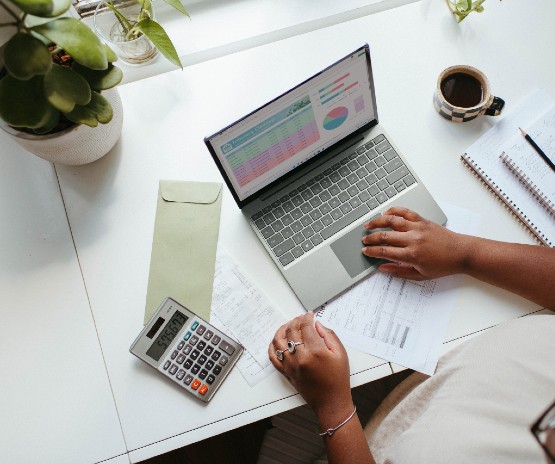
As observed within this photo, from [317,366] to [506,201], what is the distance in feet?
1.54

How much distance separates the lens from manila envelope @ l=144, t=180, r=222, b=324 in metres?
0.89

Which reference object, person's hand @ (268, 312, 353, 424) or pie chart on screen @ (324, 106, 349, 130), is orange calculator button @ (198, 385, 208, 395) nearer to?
person's hand @ (268, 312, 353, 424)

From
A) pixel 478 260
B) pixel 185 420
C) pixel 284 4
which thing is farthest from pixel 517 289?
pixel 284 4

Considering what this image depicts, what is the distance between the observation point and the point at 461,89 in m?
0.97

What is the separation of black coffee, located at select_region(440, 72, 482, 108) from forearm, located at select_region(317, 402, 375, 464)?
0.61m

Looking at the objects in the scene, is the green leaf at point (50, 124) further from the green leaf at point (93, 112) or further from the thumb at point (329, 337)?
the thumb at point (329, 337)

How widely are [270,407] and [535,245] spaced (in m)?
0.55

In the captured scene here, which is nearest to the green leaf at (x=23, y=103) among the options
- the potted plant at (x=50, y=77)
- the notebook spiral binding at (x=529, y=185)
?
the potted plant at (x=50, y=77)

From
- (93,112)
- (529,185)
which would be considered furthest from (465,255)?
(93,112)

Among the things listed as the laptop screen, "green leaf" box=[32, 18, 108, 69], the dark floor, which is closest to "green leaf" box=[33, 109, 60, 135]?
"green leaf" box=[32, 18, 108, 69]

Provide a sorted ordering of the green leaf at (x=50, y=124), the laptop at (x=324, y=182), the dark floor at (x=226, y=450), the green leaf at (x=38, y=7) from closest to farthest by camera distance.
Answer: the green leaf at (x=38, y=7), the green leaf at (x=50, y=124), the laptop at (x=324, y=182), the dark floor at (x=226, y=450)

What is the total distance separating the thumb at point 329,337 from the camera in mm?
857

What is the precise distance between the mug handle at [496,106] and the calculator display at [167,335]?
0.69 m

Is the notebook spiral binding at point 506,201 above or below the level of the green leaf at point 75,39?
below
